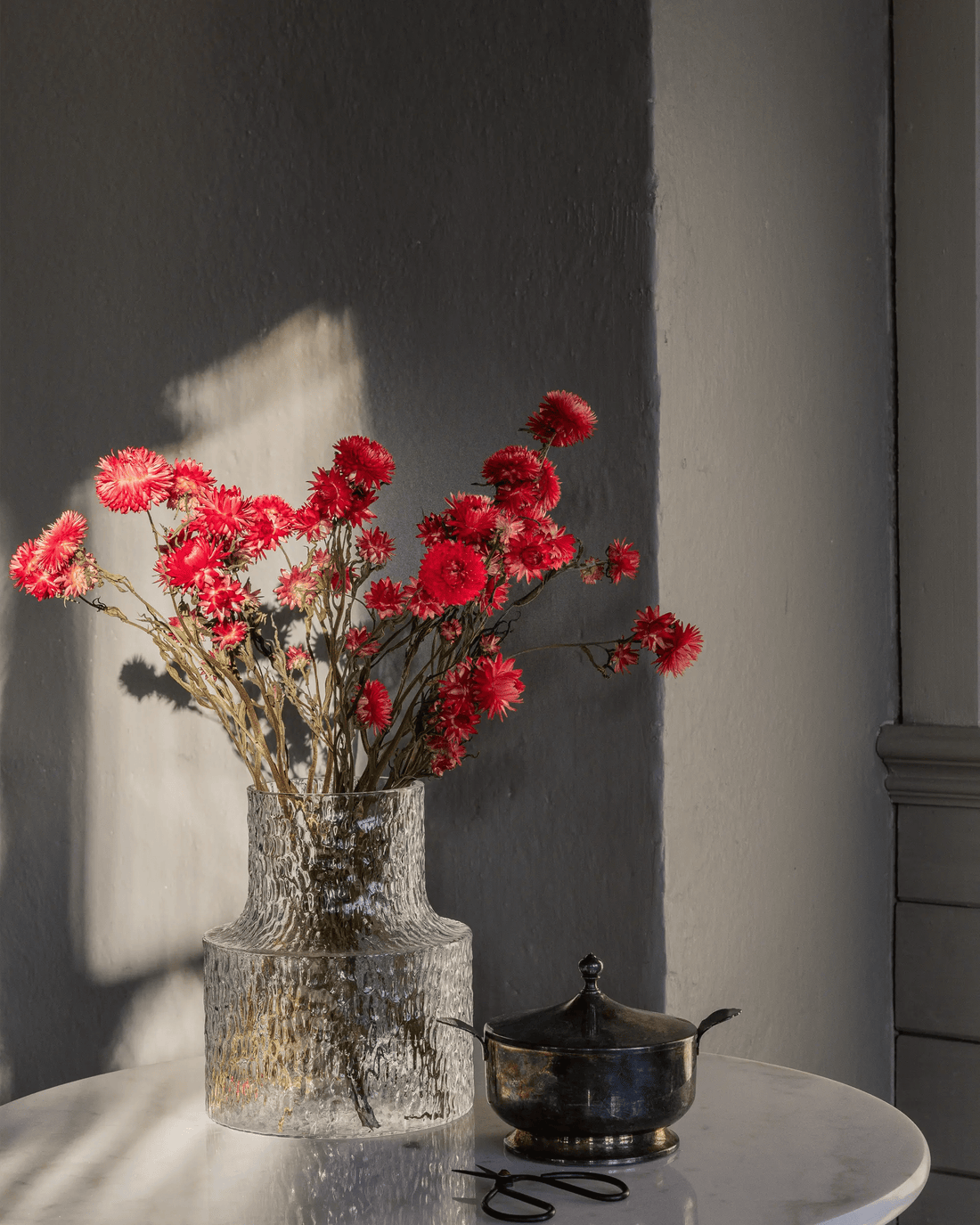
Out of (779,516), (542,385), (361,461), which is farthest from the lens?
(779,516)

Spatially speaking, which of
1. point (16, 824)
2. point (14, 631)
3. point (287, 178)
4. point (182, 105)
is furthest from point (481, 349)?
point (16, 824)

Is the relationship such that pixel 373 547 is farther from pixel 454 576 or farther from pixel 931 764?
pixel 931 764

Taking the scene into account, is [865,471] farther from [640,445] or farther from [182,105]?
[182,105]

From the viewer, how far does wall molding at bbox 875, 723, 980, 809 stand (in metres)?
1.72

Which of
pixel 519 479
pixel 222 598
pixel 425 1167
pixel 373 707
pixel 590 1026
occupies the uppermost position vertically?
pixel 519 479

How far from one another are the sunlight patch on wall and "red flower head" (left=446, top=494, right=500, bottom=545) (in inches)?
17.3

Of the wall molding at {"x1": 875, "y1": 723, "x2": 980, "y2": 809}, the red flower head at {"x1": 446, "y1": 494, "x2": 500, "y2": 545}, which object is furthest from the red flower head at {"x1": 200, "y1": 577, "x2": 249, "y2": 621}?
the wall molding at {"x1": 875, "y1": 723, "x2": 980, "y2": 809}

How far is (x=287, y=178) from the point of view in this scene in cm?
165

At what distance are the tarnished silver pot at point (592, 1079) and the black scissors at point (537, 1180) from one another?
0.03 m

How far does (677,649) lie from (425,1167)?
493mm

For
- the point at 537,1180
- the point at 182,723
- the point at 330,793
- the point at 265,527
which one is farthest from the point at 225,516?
the point at 537,1180

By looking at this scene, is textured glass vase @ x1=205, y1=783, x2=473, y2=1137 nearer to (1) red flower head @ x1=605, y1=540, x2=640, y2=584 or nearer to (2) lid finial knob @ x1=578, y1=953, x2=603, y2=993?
(2) lid finial knob @ x1=578, y1=953, x2=603, y2=993

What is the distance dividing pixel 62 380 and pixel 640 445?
31.6 inches

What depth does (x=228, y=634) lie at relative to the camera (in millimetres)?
1249
